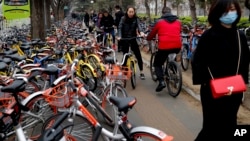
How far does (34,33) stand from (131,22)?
6.28m

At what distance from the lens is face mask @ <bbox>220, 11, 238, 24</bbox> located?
3.28 m

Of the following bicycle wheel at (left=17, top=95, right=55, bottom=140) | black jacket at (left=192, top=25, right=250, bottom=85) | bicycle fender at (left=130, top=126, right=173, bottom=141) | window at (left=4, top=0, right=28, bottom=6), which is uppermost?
window at (left=4, top=0, right=28, bottom=6)

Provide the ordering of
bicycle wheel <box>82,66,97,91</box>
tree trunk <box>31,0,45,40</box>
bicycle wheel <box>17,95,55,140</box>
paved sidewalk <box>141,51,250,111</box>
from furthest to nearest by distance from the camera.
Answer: tree trunk <box>31,0,45,40</box> → bicycle wheel <box>82,66,97,91</box> → paved sidewalk <box>141,51,250,111</box> → bicycle wheel <box>17,95,55,140</box>

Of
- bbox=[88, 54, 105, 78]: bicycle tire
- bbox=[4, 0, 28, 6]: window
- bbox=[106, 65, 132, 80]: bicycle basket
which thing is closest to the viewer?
bbox=[106, 65, 132, 80]: bicycle basket

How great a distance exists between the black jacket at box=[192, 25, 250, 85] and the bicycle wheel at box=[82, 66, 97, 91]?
357 cm

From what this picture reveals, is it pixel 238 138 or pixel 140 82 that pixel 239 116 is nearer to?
pixel 238 138

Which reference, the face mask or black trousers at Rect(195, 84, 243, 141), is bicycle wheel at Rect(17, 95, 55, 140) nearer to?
black trousers at Rect(195, 84, 243, 141)

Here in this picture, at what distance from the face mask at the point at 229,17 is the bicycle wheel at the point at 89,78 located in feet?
12.7

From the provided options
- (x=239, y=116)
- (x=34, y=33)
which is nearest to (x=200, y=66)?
(x=239, y=116)

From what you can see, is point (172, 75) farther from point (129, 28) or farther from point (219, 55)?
point (219, 55)

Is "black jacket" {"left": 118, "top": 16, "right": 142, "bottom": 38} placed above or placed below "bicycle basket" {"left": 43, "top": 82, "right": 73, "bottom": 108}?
above

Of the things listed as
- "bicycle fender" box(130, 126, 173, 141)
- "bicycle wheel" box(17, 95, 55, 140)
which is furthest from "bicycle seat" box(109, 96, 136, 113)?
"bicycle wheel" box(17, 95, 55, 140)

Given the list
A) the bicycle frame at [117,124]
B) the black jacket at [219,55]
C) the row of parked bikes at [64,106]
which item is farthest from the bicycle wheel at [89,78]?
the black jacket at [219,55]

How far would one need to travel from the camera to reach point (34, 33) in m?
13.6
